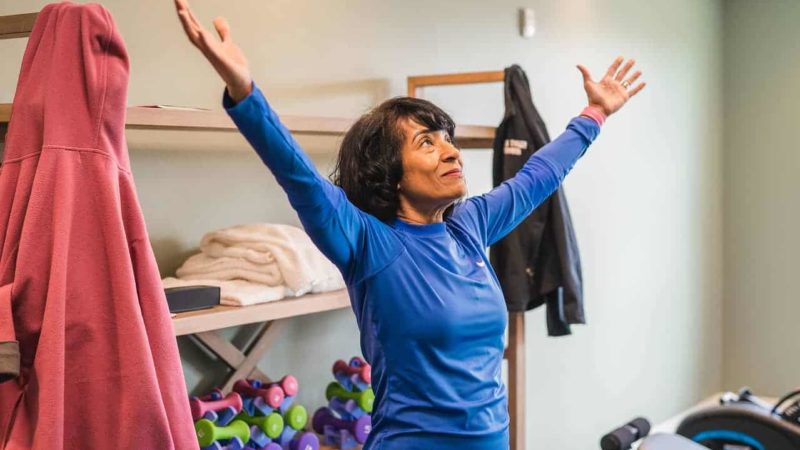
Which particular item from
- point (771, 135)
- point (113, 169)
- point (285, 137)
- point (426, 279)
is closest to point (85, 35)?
point (113, 169)

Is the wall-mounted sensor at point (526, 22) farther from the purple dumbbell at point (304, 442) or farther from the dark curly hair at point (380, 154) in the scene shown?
the dark curly hair at point (380, 154)

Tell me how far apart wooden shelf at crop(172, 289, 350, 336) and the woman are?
425 millimetres

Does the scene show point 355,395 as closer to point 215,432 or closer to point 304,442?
point 304,442

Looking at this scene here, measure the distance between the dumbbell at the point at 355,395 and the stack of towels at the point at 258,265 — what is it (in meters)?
0.34

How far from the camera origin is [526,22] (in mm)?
3205

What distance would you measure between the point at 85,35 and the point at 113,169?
0.18 m

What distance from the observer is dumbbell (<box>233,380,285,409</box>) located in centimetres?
201

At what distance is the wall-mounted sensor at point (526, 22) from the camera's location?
10.5 ft

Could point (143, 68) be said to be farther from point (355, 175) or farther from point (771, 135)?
point (771, 135)

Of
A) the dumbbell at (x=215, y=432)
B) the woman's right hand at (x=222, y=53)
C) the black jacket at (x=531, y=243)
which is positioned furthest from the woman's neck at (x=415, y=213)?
the black jacket at (x=531, y=243)

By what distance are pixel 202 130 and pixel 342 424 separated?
0.78 m

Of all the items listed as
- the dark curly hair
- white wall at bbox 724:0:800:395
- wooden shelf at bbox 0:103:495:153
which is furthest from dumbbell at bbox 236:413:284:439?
white wall at bbox 724:0:800:395

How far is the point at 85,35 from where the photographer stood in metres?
1.15

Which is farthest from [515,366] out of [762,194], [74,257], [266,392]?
[762,194]
